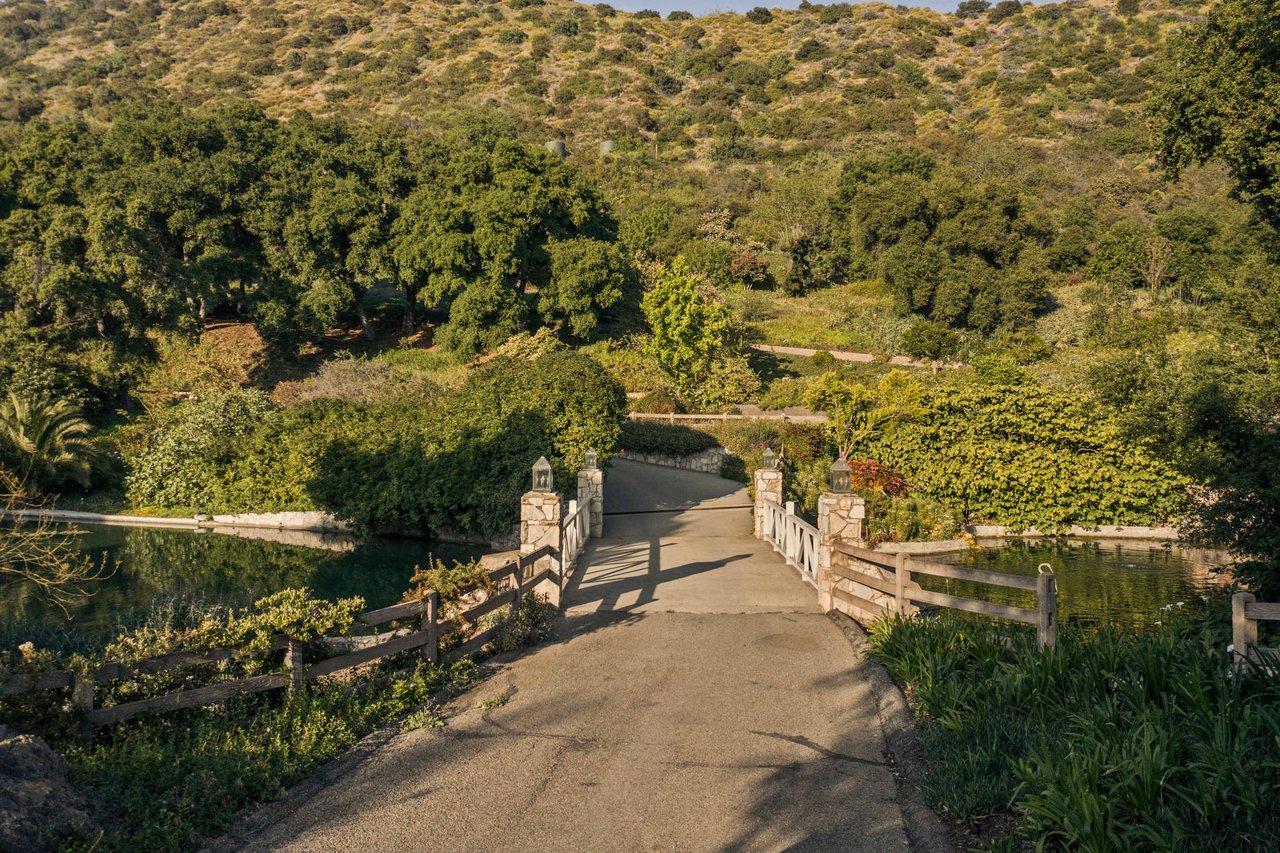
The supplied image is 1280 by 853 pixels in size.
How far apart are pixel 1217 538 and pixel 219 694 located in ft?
40.2

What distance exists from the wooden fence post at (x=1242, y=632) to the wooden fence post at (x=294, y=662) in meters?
7.74

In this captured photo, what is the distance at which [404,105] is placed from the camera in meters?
104

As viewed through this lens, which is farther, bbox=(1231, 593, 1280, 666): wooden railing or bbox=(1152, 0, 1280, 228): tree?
bbox=(1152, 0, 1280, 228): tree

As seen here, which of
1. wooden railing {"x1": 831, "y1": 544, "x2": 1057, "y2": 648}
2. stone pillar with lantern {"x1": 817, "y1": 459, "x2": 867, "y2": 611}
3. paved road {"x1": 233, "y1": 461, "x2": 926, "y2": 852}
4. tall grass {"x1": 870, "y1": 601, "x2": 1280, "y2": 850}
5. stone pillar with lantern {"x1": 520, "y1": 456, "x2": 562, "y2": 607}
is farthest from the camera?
stone pillar with lantern {"x1": 520, "y1": 456, "x2": 562, "y2": 607}

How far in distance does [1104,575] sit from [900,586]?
12420mm

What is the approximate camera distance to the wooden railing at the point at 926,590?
781 centimetres

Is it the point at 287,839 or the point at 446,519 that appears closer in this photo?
the point at 287,839

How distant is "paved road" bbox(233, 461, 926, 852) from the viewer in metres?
5.76

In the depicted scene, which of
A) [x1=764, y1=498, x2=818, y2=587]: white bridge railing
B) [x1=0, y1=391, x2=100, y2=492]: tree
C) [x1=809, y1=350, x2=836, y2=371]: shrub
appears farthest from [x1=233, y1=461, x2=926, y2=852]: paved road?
[x1=809, y1=350, x2=836, y2=371]: shrub

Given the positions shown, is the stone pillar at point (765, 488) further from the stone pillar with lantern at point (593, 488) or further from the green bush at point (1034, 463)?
the green bush at point (1034, 463)

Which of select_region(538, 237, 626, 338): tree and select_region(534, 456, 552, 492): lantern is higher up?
select_region(538, 237, 626, 338): tree

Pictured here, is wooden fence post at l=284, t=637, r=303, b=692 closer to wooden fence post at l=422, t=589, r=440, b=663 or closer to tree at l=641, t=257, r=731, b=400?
wooden fence post at l=422, t=589, r=440, b=663

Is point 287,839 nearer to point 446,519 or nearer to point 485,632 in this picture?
point 485,632

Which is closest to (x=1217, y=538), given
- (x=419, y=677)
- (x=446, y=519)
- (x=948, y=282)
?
(x=419, y=677)
